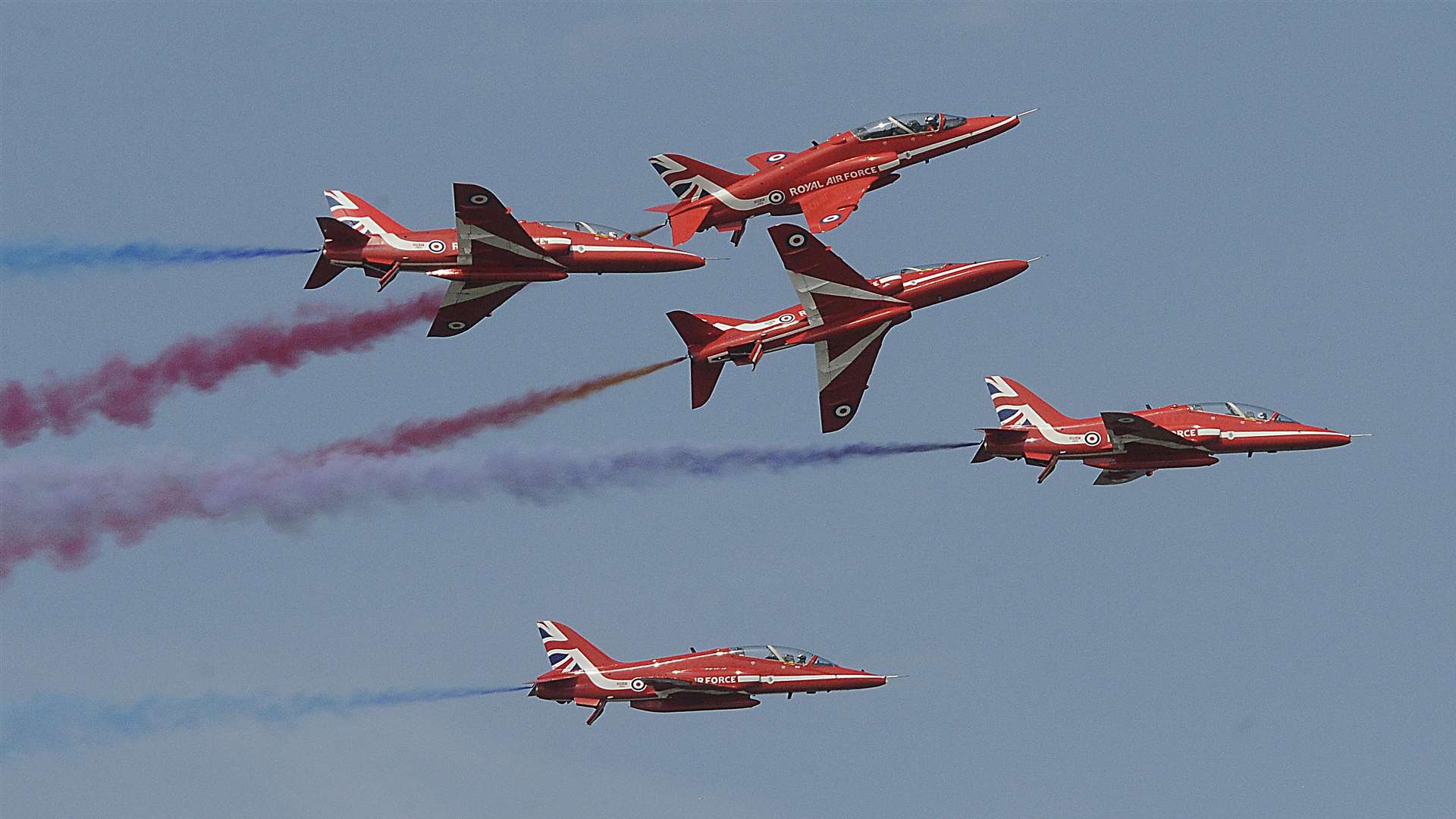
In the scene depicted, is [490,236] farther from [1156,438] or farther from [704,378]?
[1156,438]

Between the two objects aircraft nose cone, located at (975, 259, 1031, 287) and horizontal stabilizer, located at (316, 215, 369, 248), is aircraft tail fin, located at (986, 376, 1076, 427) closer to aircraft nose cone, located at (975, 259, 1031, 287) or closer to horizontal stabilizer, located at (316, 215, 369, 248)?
aircraft nose cone, located at (975, 259, 1031, 287)

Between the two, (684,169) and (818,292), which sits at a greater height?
(684,169)

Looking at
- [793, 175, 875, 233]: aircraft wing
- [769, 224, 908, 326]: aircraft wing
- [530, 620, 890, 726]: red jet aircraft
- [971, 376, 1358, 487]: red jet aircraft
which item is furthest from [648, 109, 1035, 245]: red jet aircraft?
[530, 620, 890, 726]: red jet aircraft

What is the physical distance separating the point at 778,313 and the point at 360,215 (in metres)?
13.5

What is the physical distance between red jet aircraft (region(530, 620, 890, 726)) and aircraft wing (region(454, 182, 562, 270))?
12.1 meters

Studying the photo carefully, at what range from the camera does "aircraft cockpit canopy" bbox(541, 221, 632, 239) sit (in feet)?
213

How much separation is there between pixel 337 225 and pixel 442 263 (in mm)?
3215

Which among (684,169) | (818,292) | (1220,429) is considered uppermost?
(684,169)

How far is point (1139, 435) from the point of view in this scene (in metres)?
64.4

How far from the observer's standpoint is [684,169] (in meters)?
66.5

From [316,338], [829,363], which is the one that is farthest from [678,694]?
[316,338]

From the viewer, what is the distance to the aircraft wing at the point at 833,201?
65.8 m

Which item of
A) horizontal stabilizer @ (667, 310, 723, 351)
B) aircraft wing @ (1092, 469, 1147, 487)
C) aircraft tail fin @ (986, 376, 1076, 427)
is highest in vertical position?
horizontal stabilizer @ (667, 310, 723, 351)

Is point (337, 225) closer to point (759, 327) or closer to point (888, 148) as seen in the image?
point (759, 327)
